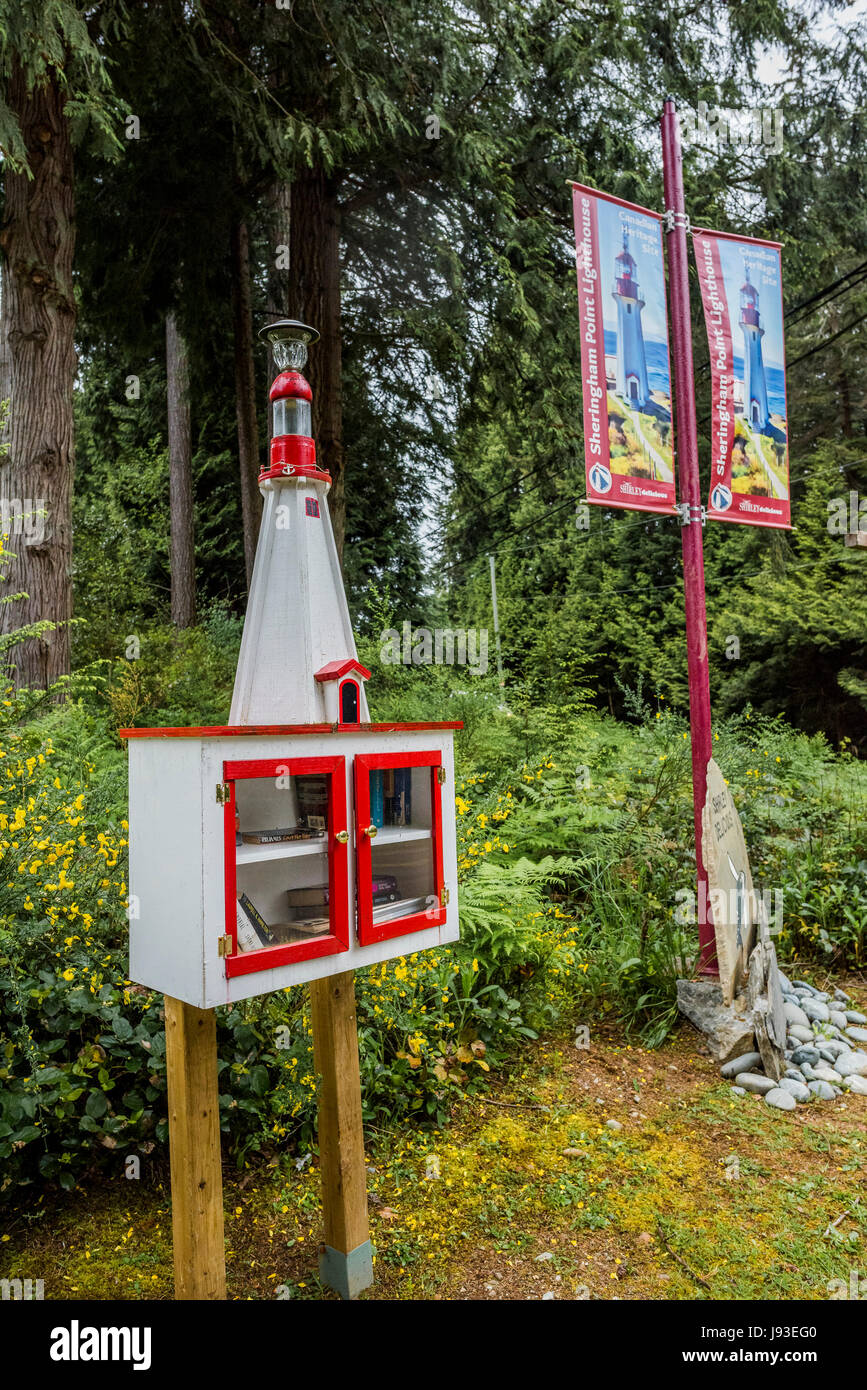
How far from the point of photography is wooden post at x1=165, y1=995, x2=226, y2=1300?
75.9 inches

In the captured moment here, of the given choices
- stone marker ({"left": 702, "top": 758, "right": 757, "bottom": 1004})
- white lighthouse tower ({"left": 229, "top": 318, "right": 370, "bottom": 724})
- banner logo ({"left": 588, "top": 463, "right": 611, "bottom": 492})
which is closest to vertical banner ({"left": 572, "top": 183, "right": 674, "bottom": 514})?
banner logo ({"left": 588, "top": 463, "right": 611, "bottom": 492})

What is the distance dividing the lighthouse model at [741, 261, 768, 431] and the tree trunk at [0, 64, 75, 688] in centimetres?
419

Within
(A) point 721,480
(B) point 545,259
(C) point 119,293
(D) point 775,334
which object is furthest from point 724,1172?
(C) point 119,293

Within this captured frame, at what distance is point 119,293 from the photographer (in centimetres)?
759

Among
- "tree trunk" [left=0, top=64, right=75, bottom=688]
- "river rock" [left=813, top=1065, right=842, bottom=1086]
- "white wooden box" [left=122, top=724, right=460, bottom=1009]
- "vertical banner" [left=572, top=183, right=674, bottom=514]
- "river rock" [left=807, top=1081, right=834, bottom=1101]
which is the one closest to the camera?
"white wooden box" [left=122, top=724, right=460, bottom=1009]

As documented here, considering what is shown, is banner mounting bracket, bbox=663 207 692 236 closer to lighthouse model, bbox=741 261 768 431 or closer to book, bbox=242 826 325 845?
lighthouse model, bbox=741 261 768 431

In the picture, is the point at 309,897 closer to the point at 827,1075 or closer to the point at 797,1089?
the point at 797,1089

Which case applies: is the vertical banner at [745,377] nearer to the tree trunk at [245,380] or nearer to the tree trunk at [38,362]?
the tree trunk at [38,362]

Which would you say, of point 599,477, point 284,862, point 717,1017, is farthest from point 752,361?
point 284,862

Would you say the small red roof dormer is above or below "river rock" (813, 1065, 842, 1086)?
above

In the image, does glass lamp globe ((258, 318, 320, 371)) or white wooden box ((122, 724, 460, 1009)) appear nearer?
white wooden box ((122, 724, 460, 1009))

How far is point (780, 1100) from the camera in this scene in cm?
350
